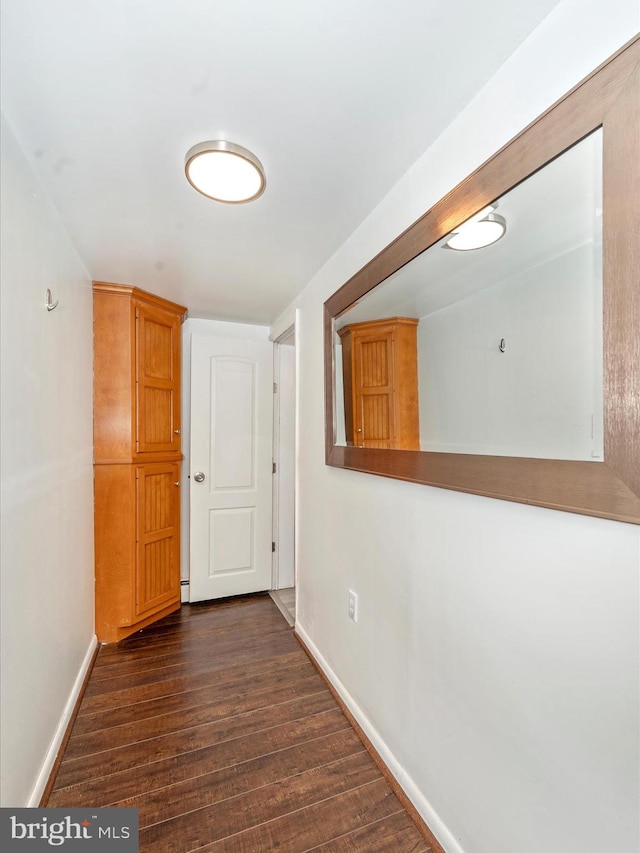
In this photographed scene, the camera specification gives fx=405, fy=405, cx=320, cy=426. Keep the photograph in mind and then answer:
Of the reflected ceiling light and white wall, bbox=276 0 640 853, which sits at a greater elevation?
the reflected ceiling light

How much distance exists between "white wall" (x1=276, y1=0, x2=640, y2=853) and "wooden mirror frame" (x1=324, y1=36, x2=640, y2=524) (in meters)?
0.05

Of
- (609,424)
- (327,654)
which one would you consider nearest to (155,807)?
(327,654)

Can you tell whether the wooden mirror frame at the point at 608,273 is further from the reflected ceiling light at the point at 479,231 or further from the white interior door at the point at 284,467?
the white interior door at the point at 284,467

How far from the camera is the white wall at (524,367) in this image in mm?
835

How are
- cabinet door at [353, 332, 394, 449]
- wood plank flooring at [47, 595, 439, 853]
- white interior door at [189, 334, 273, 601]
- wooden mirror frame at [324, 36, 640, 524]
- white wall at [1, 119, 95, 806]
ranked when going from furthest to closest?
1. white interior door at [189, 334, 273, 601]
2. cabinet door at [353, 332, 394, 449]
3. wood plank flooring at [47, 595, 439, 853]
4. white wall at [1, 119, 95, 806]
5. wooden mirror frame at [324, 36, 640, 524]

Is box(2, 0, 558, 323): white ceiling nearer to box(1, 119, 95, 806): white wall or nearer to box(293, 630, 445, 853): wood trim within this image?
box(1, 119, 95, 806): white wall

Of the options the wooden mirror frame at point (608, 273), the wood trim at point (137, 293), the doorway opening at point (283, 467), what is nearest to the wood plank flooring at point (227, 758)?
the doorway opening at point (283, 467)

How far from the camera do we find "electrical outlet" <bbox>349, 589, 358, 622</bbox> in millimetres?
1874

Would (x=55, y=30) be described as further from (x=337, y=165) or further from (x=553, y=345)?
(x=553, y=345)

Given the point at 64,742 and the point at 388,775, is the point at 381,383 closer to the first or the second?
the point at 388,775

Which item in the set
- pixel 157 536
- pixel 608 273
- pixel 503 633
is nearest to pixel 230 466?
pixel 157 536

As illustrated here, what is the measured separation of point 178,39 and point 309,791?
7.70ft

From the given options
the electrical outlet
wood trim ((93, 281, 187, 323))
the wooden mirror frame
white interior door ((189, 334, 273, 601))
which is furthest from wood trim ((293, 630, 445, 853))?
wood trim ((93, 281, 187, 323))

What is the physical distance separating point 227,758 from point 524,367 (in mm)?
1856
